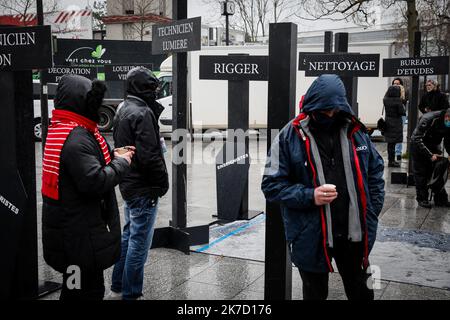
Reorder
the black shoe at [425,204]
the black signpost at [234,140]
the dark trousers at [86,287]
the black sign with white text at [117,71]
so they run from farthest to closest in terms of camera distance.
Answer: the black sign with white text at [117,71]
the black shoe at [425,204]
the black signpost at [234,140]
the dark trousers at [86,287]

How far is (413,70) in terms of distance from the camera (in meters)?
9.68

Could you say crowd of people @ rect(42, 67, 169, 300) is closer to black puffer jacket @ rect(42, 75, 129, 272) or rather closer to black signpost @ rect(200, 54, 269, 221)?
black puffer jacket @ rect(42, 75, 129, 272)

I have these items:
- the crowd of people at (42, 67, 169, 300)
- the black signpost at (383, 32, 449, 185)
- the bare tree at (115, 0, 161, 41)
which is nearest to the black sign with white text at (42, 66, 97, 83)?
the black signpost at (383, 32, 449, 185)

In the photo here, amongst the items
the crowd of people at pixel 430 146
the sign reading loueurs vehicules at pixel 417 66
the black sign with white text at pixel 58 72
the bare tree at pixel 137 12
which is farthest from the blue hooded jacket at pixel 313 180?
the bare tree at pixel 137 12

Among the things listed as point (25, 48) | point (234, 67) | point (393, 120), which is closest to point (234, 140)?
point (234, 67)

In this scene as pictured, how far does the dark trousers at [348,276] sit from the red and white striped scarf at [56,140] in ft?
5.04

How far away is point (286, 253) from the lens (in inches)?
138

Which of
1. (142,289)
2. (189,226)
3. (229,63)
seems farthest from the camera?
(229,63)

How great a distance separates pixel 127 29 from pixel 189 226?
3523 cm

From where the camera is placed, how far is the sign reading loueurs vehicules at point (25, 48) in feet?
13.2

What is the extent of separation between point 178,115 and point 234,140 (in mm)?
1712

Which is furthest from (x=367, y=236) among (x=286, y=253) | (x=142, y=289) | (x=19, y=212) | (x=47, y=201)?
(x=19, y=212)

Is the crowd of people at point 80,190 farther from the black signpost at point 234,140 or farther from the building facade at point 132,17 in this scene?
the building facade at point 132,17
